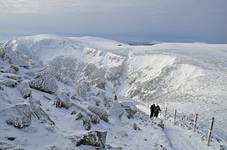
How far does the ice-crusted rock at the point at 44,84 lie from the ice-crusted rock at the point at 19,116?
7.60m

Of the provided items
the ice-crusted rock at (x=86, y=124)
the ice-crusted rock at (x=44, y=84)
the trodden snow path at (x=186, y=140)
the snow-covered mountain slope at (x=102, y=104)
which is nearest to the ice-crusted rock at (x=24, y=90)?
the snow-covered mountain slope at (x=102, y=104)

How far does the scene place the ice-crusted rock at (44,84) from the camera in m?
18.7

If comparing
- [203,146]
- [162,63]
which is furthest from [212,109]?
[162,63]

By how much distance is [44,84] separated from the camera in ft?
62.3

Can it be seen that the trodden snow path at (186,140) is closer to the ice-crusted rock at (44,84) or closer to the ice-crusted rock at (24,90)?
the ice-crusted rock at (44,84)

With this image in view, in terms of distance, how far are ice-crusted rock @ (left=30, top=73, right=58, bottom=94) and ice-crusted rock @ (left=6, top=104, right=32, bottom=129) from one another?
7604mm

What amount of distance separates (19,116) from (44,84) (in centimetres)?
852

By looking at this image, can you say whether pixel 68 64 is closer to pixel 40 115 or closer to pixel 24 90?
pixel 24 90

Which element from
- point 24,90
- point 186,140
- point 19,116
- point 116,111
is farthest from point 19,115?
point 116,111

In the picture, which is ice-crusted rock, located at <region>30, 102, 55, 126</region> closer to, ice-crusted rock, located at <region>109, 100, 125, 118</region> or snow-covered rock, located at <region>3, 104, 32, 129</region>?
snow-covered rock, located at <region>3, 104, 32, 129</region>

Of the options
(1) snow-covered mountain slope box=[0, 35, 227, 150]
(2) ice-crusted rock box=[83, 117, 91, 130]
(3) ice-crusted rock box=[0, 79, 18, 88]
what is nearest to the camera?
(1) snow-covered mountain slope box=[0, 35, 227, 150]

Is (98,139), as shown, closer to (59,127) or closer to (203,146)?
(59,127)

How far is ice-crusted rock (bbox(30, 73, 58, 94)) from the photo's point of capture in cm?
1866

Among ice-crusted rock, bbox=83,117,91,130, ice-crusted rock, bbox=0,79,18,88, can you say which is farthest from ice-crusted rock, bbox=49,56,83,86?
ice-crusted rock, bbox=83,117,91,130
